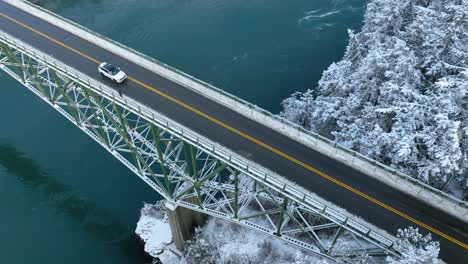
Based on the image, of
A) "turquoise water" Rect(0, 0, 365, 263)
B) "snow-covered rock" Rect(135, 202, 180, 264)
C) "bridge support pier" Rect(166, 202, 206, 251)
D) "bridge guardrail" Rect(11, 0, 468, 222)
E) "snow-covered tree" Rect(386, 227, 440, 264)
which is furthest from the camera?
"turquoise water" Rect(0, 0, 365, 263)

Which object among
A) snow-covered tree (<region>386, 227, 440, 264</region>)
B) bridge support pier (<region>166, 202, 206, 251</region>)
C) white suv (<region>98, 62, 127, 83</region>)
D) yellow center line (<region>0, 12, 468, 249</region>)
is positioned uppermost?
white suv (<region>98, 62, 127, 83</region>)

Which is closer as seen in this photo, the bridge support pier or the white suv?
the white suv

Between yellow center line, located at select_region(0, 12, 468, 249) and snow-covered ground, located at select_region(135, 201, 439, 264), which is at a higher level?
yellow center line, located at select_region(0, 12, 468, 249)

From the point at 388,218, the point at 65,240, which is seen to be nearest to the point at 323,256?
the point at 388,218

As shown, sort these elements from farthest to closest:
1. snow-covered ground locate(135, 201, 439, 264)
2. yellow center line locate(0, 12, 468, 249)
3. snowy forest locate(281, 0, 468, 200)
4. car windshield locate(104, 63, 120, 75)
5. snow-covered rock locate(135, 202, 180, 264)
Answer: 1. snow-covered rock locate(135, 202, 180, 264)
2. car windshield locate(104, 63, 120, 75)
3. snow-covered ground locate(135, 201, 439, 264)
4. snowy forest locate(281, 0, 468, 200)
5. yellow center line locate(0, 12, 468, 249)

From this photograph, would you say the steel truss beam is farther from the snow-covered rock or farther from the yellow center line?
the snow-covered rock

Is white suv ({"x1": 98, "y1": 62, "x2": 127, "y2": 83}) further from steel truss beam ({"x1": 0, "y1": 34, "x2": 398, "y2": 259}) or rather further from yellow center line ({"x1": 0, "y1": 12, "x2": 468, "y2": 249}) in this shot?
steel truss beam ({"x1": 0, "y1": 34, "x2": 398, "y2": 259})

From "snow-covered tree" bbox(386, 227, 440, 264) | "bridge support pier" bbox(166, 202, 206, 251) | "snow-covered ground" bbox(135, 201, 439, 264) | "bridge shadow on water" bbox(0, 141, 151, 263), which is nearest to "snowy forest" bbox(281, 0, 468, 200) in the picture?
"snow-covered tree" bbox(386, 227, 440, 264)

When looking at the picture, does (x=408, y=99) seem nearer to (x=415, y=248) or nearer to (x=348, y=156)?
(x=348, y=156)

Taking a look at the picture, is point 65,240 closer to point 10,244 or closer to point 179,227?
point 10,244
